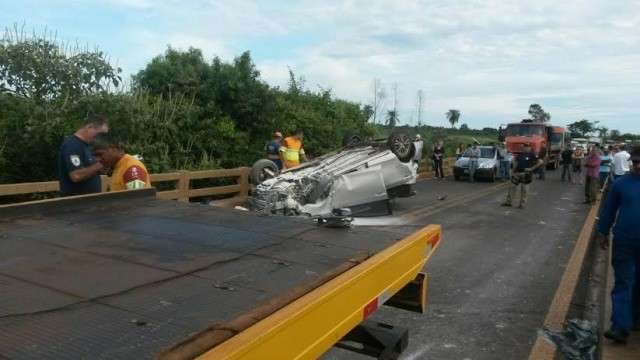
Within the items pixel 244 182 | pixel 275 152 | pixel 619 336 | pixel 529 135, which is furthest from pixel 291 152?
pixel 529 135

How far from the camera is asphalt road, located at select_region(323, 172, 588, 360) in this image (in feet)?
17.4

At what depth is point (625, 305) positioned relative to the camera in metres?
5.02

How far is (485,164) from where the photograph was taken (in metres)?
24.5

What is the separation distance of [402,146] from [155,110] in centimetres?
615

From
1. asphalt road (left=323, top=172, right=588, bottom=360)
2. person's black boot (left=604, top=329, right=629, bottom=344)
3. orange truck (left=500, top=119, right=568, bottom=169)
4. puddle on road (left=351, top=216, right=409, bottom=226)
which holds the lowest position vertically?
asphalt road (left=323, top=172, right=588, bottom=360)

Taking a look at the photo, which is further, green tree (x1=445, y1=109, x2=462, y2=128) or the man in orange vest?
green tree (x1=445, y1=109, x2=462, y2=128)

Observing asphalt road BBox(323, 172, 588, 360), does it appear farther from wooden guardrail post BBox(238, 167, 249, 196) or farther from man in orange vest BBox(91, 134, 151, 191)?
wooden guardrail post BBox(238, 167, 249, 196)

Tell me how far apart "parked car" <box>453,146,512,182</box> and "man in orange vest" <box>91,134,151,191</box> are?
2101cm

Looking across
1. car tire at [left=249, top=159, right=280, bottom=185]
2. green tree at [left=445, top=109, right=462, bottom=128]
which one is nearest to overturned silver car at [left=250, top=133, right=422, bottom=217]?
car tire at [left=249, top=159, right=280, bottom=185]

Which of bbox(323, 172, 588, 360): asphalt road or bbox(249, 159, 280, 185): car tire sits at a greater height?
bbox(249, 159, 280, 185): car tire

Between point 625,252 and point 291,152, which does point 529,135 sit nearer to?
point 291,152

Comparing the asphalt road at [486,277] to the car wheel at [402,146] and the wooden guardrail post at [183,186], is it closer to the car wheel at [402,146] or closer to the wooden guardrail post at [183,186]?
the car wheel at [402,146]

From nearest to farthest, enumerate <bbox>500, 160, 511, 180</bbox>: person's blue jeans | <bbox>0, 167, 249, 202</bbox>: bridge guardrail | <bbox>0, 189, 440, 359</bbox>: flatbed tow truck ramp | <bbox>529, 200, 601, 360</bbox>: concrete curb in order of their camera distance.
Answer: <bbox>0, 189, 440, 359</bbox>: flatbed tow truck ramp
<bbox>529, 200, 601, 360</bbox>: concrete curb
<bbox>0, 167, 249, 202</bbox>: bridge guardrail
<bbox>500, 160, 511, 180</bbox>: person's blue jeans

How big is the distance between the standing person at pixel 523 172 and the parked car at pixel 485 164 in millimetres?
8394
